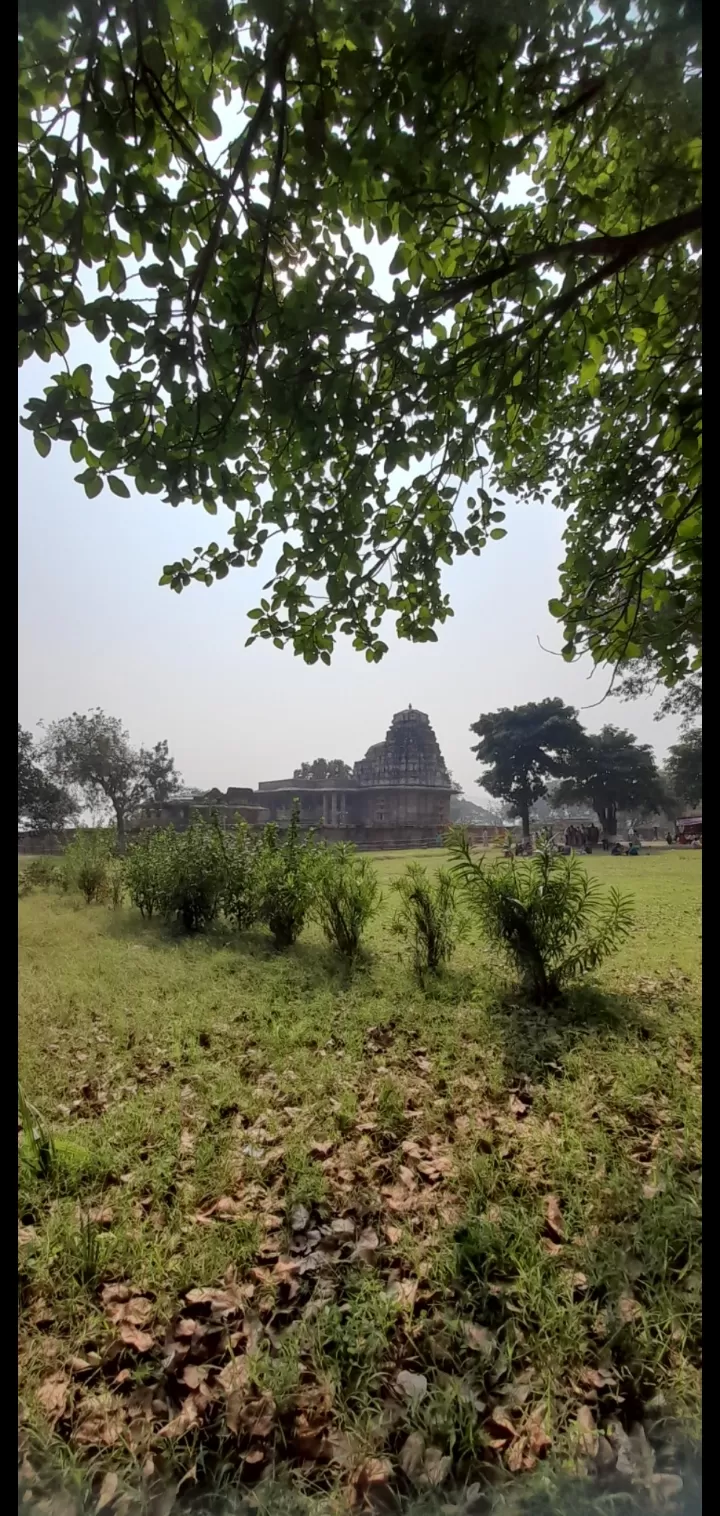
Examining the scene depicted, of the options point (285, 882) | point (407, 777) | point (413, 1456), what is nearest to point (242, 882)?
point (285, 882)

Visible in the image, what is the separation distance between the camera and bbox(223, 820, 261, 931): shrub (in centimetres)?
212

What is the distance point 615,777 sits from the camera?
1.49 m

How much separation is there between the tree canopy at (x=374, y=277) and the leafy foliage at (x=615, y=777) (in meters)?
0.25

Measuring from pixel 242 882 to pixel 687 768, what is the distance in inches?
70.8

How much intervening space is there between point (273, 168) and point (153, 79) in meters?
0.24

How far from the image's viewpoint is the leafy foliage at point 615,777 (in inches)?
52.7

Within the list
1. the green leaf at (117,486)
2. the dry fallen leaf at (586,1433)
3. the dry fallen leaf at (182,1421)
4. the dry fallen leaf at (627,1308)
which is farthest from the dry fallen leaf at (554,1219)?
the green leaf at (117,486)

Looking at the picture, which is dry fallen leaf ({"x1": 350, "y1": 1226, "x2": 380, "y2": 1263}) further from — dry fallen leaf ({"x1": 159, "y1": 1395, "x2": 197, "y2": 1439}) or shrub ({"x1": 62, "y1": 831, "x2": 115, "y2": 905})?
shrub ({"x1": 62, "y1": 831, "x2": 115, "y2": 905})

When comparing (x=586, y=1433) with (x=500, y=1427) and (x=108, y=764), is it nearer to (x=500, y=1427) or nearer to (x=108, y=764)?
(x=500, y=1427)

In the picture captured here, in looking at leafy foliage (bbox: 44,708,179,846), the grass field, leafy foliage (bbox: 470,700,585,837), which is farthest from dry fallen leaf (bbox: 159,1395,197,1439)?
leafy foliage (bbox: 470,700,585,837)

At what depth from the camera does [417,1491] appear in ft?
2.53

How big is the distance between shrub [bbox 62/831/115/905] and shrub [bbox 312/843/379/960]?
0.79 metres
